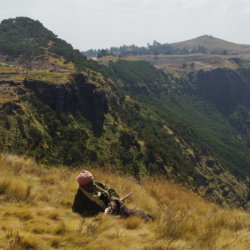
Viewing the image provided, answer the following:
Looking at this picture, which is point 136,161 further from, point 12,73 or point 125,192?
point 125,192

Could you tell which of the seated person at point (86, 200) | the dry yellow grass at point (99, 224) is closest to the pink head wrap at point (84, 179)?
the seated person at point (86, 200)

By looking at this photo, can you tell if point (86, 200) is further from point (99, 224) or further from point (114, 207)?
point (99, 224)

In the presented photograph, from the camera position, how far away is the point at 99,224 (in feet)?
19.0

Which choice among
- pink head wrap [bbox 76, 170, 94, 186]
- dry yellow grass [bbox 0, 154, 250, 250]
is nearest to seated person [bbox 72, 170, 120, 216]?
pink head wrap [bbox 76, 170, 94, 186]

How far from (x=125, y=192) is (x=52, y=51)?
178595mm

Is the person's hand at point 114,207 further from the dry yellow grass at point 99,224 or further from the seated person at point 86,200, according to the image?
the dry yellow grass at point 99,224

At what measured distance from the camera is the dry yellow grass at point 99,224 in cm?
506

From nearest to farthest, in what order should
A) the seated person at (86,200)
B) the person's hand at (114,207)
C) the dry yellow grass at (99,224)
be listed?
the dry yellow grass at (99,224)
the person's hand at (114,207)
the seated person at (86,200)

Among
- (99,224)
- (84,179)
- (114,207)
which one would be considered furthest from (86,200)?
(99,224)

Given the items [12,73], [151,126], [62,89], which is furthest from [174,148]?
[12,73]

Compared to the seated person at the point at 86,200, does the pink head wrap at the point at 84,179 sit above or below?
above

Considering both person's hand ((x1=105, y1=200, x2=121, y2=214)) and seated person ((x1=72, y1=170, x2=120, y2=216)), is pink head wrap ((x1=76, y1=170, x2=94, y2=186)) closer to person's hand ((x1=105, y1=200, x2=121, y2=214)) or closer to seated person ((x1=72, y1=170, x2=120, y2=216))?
seated person ((x1=72, y1=170, x2=120, y2=216))

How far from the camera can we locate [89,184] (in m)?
6.81

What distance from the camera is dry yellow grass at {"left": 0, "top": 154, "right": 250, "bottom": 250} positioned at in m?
5.06
